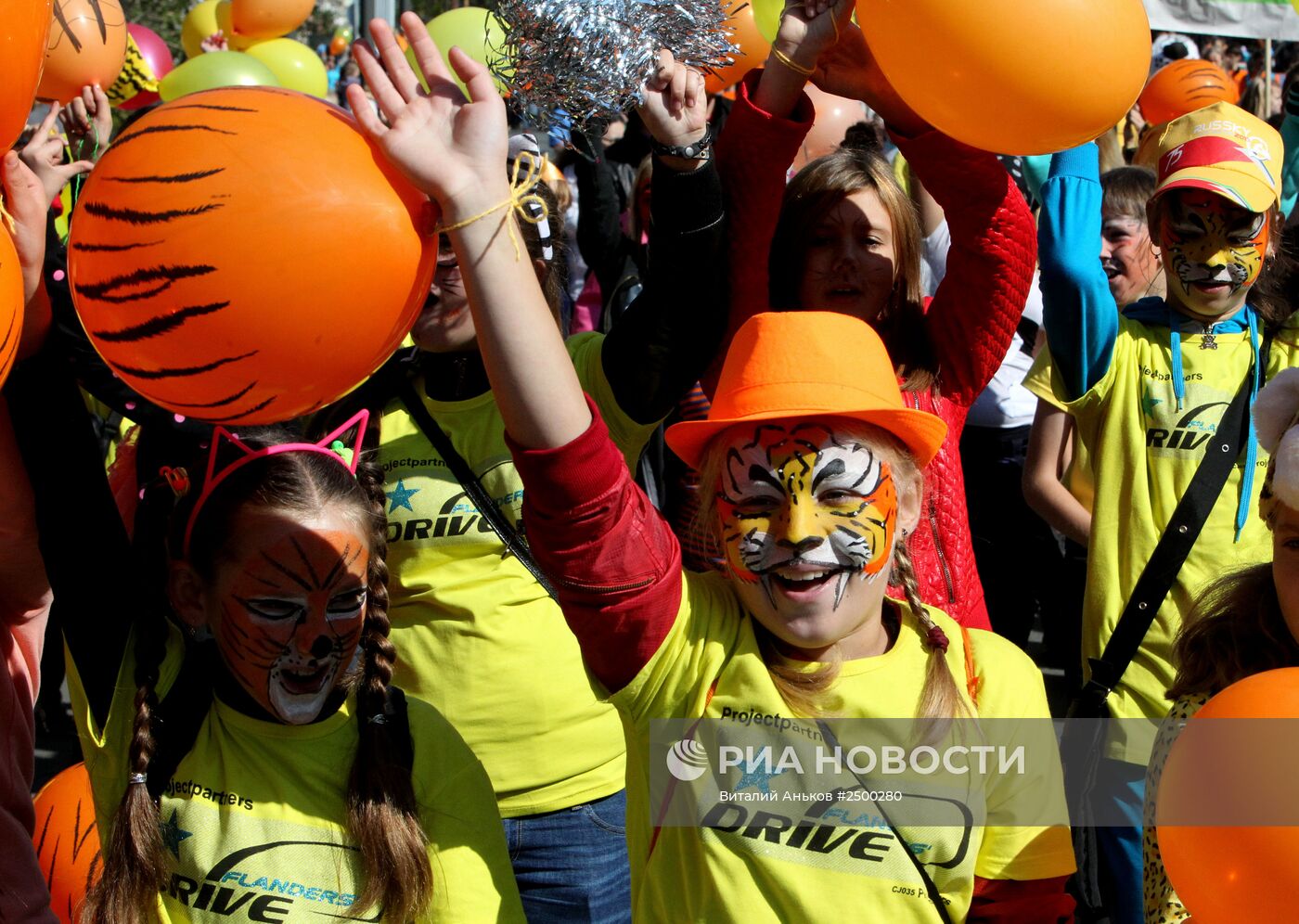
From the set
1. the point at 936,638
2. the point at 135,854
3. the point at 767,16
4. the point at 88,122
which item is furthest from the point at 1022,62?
the point at 88,122

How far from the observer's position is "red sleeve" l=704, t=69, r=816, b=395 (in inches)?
98.7

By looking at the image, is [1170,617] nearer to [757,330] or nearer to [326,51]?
[757,330]

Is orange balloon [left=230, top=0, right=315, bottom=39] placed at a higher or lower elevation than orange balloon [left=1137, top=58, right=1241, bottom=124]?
lower

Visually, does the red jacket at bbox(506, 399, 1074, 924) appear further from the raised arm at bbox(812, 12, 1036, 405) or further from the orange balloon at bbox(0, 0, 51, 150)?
the raised arm at bbox(812, 12, 1036, 405)

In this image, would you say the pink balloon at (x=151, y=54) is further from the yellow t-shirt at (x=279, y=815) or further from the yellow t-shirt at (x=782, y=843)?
the yellow t-shirt at (x=782, y=843)

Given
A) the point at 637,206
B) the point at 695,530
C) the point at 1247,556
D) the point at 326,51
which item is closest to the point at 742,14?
the point at 637,206

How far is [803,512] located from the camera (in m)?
2.01

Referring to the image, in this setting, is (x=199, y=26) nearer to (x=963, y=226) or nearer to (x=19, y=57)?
(x=963, y=226)

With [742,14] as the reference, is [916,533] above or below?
below

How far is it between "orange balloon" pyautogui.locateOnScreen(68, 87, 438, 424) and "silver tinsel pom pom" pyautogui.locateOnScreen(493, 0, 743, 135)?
39 centimetres

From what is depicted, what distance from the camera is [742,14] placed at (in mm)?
3875

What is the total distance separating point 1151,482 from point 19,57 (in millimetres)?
2527

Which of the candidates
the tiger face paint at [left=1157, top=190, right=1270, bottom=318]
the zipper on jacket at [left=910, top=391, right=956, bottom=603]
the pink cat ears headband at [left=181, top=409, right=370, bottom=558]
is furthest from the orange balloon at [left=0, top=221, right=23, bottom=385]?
the tiger face paint at [left=1157, top=190, right=1270, bottom=318]

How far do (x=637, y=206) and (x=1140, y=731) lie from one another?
269 centimetres
